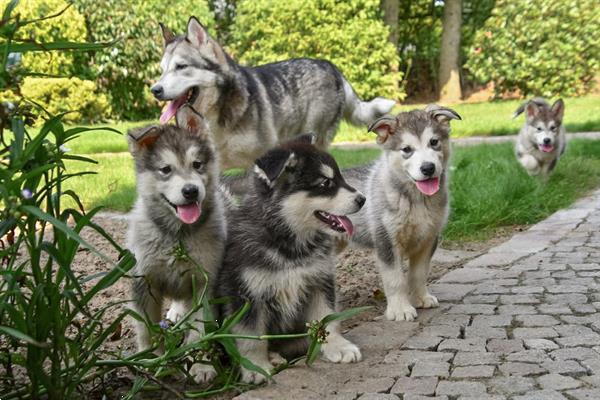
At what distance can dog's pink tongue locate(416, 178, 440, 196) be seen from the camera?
4715 mm

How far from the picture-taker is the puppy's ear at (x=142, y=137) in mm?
3970

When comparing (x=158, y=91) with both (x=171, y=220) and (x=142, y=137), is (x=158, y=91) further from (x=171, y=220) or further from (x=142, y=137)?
(x=171, y=220)

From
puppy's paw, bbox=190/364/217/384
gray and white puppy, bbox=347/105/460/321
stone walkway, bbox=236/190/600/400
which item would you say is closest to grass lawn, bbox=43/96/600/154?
stone walkway, bbox=236/190/600/400

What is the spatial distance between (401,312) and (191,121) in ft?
5.79

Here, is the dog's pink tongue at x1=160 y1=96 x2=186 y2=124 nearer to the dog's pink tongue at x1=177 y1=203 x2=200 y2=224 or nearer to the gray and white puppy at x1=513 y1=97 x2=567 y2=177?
the dog's pink tongue at x1=177 y1=203 x2=200 y2=224

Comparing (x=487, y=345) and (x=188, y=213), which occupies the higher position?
(x=188, y=213)

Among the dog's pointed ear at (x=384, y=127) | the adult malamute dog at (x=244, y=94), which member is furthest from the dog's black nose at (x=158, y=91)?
the dog's pointed ear at (x=384, y=127)

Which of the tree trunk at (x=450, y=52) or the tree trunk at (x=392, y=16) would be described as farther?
the tree trunk at (x=450, y=52)

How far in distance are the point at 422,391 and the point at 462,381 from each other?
22 cm

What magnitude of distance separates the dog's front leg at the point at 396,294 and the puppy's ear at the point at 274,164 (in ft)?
3.84

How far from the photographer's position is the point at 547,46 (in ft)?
81.2

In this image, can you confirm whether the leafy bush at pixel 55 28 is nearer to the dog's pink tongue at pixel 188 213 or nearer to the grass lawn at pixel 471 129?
the grass lawn at pixel 471 129

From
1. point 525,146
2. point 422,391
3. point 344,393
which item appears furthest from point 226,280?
point 525,146

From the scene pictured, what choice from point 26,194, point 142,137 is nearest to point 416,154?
point 142,137
